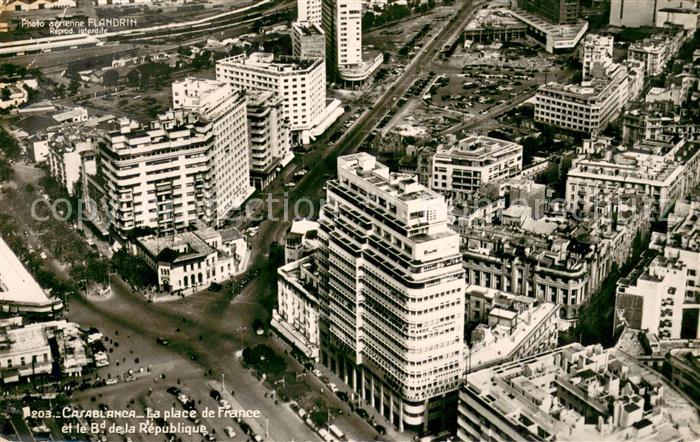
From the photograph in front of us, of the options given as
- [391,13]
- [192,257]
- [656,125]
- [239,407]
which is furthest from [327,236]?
[391,13]

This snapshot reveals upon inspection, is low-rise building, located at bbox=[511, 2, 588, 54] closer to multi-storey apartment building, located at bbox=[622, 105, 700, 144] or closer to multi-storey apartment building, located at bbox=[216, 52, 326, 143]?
multi-storey apartment building, located at bbox=[622, 105, 700, 144]

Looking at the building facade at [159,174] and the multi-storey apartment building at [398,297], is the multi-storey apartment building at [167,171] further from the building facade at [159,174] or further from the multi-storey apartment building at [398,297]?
the multi-storey apartment building at [398,297]

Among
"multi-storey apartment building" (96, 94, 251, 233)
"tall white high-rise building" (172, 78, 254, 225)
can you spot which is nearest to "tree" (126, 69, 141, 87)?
"tall white high-rise building" (172, 78, 254, 225)

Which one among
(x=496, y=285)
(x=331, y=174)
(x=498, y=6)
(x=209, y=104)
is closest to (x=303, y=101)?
(x=331, y=174)

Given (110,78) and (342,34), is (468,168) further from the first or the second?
(110,78)

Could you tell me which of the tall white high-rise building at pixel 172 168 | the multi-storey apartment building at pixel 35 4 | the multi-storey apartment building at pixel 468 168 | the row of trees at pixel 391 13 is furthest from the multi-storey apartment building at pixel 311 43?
the row of trees at pixel 391 13
